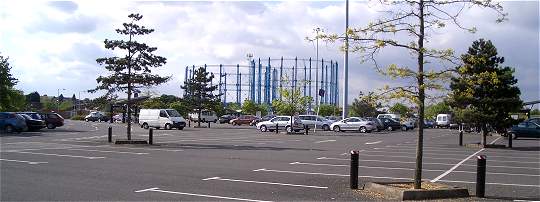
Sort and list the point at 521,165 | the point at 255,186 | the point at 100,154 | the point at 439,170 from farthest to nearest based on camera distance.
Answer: the point at 100,154, the point at 521,165, the point at 439,170, the point at 255,186

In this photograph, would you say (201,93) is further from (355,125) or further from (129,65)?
(129,65)

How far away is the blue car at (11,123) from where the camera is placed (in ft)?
126

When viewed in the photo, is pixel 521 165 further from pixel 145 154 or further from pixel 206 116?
pixel 206 116

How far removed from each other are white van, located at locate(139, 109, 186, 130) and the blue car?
13.4 metres

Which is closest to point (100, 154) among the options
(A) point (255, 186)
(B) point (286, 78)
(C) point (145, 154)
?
(C) point (145, 154)

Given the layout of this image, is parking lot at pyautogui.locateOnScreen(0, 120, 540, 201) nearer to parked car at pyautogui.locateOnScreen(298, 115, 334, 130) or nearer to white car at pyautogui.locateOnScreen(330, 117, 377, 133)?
white car at pyautogui.locateOnScreen(330, 117, 377, 133)

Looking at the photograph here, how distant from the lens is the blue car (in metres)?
38.4

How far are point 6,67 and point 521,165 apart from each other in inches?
1910

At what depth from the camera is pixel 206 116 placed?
71.9 m

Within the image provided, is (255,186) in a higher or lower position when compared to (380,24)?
lower

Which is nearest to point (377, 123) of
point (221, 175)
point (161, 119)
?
point (161, 119)

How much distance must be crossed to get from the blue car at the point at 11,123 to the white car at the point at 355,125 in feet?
86.7

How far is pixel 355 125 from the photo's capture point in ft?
167

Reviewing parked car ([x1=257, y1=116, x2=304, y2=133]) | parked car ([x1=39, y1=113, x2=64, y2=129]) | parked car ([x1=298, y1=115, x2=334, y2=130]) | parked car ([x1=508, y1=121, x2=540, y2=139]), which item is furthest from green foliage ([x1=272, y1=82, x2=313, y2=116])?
parked car ([x1=39, y1=113, x2=64, y2=129])
